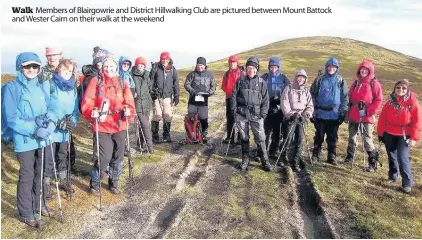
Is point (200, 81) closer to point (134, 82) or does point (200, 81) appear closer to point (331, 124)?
point (134, 82)

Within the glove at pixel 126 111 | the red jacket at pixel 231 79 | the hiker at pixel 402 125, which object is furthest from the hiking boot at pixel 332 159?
the glove at pixel 126 111

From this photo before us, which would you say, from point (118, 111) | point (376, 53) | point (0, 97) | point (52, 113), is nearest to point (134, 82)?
point (118, 111)

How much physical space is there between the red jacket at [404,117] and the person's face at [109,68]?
8.31 m

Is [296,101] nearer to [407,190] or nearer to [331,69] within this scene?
[331,69]

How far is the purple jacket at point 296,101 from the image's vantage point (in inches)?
516

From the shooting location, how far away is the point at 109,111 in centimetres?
1021

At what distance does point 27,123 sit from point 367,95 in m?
10.6

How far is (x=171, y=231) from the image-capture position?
8.61 m

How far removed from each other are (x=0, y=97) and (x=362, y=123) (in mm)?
11224

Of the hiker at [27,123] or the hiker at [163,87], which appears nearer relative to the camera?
the hiker at [27,123]

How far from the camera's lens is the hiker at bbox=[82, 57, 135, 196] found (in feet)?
32.7

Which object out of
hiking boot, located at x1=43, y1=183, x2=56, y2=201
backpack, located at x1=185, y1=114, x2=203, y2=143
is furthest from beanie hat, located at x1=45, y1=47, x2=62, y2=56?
backpack, located at x1=185, y1=114, x2=203, y2=143

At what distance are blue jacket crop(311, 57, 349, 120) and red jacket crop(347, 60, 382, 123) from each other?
0.34m

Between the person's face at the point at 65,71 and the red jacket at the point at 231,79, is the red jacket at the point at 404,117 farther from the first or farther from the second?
the person's face at the point at 65,71
